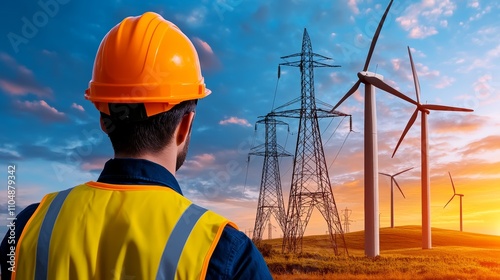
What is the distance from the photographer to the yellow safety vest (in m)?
2.24

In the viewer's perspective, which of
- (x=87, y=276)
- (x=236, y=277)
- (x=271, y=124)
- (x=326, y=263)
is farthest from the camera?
(x=271, y=124)

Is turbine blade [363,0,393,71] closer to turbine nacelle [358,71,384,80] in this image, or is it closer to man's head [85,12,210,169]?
turbine nacelle [358,71,384,80]

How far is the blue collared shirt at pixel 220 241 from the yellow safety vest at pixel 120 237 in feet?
0.13

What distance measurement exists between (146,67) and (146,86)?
0.10 m

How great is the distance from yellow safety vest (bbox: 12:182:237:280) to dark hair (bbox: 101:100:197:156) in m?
0.23

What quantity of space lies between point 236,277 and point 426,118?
126 ft

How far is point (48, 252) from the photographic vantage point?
253 centimetres

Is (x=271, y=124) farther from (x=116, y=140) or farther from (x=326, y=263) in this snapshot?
(x=116, y=140)

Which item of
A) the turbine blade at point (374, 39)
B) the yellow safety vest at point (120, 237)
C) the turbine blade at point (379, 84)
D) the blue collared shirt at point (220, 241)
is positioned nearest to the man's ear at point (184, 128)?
the blue collared shirt at point (220, 241)

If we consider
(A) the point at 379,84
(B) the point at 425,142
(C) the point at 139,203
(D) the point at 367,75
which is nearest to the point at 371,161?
(A) the point at 379,84

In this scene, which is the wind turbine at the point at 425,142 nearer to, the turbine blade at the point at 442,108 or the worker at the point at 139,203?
the turbine blade at the point at 442,108

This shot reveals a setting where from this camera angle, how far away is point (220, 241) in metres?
2.25

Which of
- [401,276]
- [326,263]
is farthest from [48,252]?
[326,263]

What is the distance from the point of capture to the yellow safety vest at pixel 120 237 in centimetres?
224
